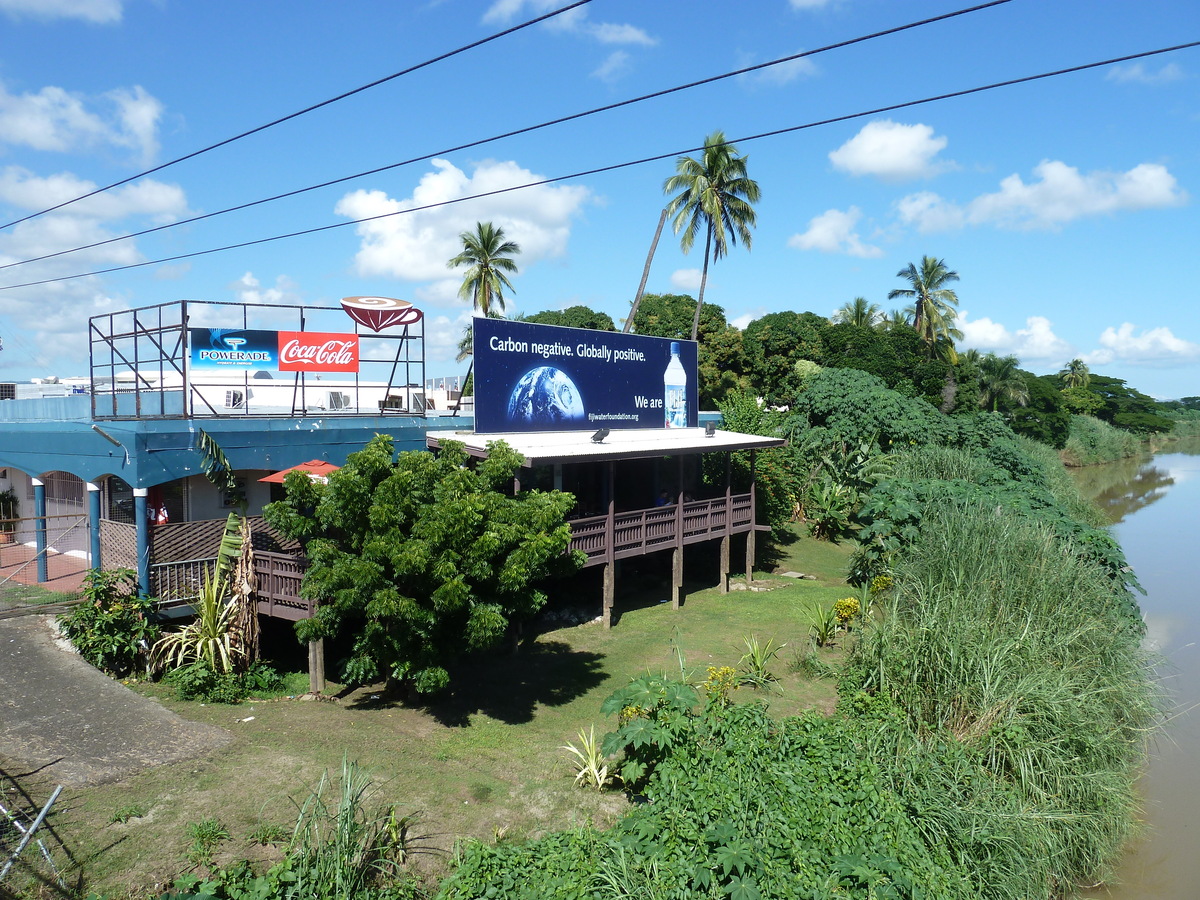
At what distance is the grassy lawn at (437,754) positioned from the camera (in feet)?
24.9

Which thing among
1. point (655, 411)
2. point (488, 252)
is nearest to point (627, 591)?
point (655, 411)

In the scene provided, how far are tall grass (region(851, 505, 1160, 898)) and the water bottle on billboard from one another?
9.32 m

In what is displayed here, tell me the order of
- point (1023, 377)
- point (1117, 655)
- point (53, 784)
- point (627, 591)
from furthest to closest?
point (1023, 377), point (627, 591), point (1117, 655), point (53, 784)

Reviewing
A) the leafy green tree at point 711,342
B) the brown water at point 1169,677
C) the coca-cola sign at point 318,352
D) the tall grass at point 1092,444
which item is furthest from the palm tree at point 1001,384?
the coca-cola sign at point 318,352

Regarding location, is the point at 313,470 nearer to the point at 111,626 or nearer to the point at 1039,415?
the point at 111,626

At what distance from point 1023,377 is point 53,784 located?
6626 centimetres

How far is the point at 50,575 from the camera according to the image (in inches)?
628

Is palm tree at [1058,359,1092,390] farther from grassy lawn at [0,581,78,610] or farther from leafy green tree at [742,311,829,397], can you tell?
grassy lawn at [0,581,78,610]

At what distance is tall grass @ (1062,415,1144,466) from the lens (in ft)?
197

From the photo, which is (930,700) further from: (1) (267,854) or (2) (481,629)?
(1) (267,854)

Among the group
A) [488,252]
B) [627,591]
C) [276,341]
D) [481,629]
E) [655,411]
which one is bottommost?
[627,591]

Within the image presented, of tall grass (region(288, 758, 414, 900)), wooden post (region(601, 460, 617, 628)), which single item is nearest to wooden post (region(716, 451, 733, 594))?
wooden post (region(601, 460, 617, 628))

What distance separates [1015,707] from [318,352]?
14.4 m

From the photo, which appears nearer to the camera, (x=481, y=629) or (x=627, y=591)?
(x=481, y=629)
